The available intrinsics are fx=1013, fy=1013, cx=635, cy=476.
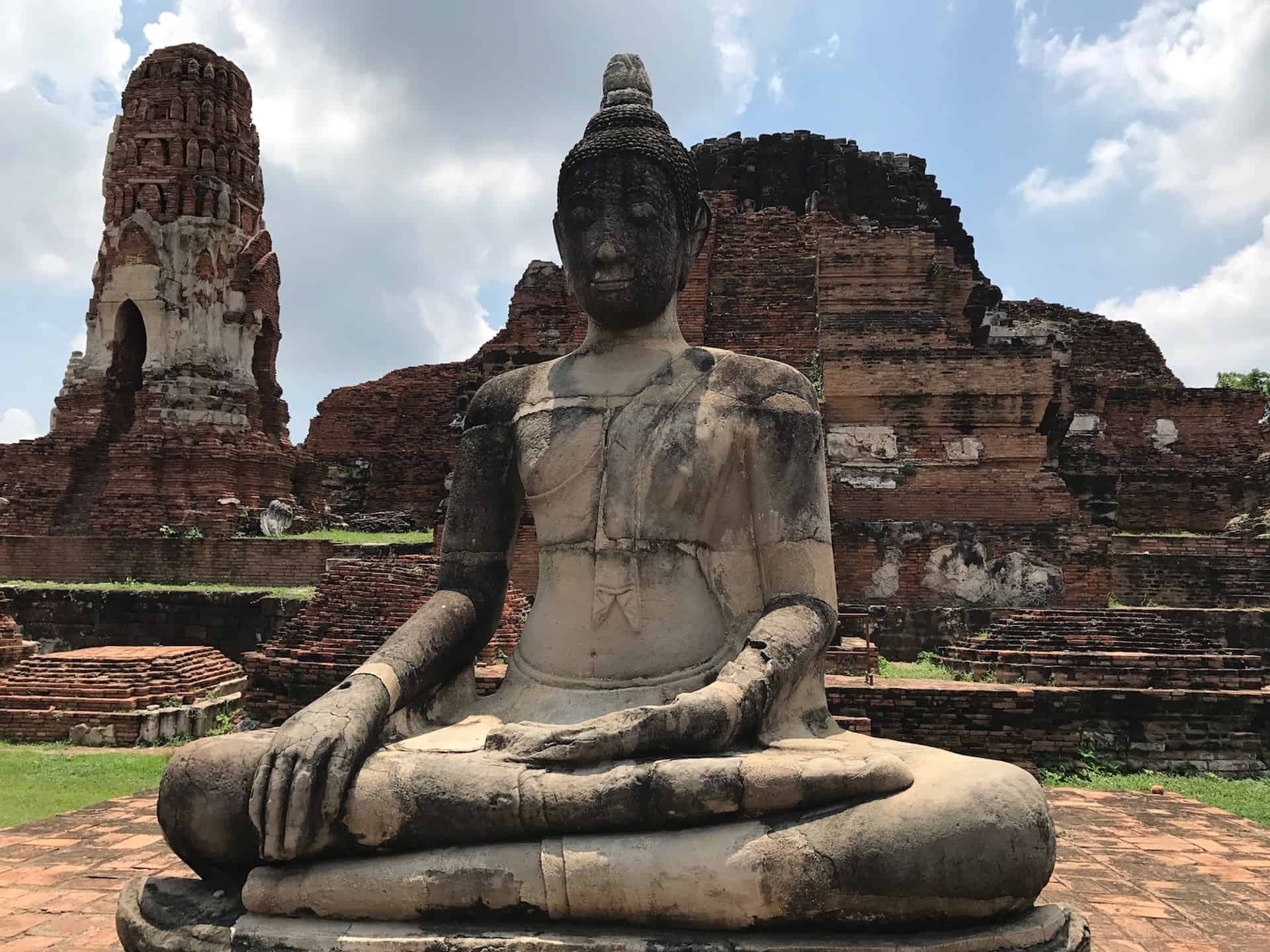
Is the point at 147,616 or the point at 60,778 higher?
the point at 147,616

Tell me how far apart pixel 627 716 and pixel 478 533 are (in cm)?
117

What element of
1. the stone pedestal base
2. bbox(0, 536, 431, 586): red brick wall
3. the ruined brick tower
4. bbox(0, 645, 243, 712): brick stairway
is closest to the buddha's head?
the stone pedestal base

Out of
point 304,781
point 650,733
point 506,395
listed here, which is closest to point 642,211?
point 506,395

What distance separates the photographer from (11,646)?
446 inches

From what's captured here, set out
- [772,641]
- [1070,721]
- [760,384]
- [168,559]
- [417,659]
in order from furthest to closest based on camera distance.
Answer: [168,559] → [1070,721] → [760,384] → [417,659] → [772,641]

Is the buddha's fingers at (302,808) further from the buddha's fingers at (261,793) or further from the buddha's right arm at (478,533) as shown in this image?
the buddha's right arm at (478,533)

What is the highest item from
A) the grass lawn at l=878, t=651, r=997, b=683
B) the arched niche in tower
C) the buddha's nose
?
the arched niche in tower

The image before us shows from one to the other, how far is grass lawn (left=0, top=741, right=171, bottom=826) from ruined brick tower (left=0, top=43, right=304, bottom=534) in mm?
11278

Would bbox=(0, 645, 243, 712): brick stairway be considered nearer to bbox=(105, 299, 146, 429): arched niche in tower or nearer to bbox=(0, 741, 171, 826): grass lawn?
bbox=(0, 741, 171, 826): grass lawn

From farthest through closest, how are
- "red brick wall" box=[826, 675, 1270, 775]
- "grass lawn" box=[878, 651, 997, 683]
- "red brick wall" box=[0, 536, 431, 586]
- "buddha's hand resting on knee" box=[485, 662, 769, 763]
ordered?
"red brick wall" box=[0, 536, 431, 586]
"grass lawn" box=[878, 651, 997, 683]
"red brick wall" box=[826, 675, 1270, 775]
"buddha's hand resting on knee" box=[485, 662, 769, 763]

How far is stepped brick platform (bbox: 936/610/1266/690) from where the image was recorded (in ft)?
27.6

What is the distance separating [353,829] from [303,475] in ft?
73.9

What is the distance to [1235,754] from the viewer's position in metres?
7.96

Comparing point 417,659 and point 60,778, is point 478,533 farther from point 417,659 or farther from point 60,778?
point 60,778
